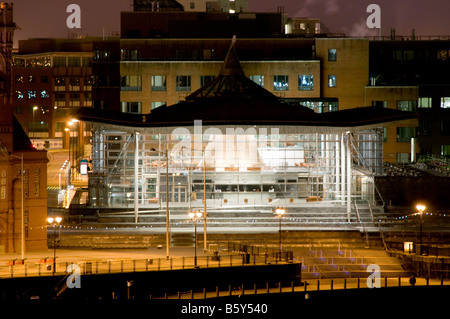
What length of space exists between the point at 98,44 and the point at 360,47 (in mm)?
30676

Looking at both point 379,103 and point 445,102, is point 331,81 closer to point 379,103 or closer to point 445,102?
point 379,103

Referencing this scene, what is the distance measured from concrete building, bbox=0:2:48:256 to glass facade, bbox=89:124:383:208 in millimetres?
13105

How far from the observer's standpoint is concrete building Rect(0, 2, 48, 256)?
81.8 meters

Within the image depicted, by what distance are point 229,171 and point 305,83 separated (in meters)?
28.9

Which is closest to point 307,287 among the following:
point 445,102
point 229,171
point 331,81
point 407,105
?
point 229,171

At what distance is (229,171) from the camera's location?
10556cm

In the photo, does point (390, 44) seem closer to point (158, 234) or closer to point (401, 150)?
point (401, 150)

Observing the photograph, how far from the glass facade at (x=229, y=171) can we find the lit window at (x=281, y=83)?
21174mm

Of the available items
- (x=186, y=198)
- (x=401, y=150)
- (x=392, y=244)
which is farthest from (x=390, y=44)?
(x=392, y=244)

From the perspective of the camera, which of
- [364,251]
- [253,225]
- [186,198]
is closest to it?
[364,251]

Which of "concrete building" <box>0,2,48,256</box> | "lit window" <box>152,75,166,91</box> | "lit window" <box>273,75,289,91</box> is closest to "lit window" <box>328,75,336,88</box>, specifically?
"lit window" <box>273,75,289,91</box>

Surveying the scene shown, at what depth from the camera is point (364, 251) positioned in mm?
84062
